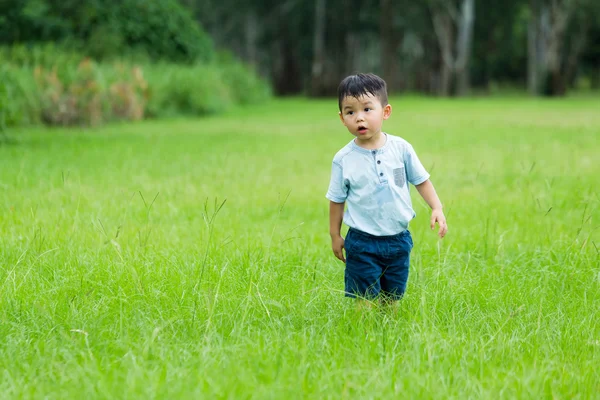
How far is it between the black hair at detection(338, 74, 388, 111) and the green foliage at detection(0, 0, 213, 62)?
68.3 feet

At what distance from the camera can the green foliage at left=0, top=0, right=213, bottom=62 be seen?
77.1ft

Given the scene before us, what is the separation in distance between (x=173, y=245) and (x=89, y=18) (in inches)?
852

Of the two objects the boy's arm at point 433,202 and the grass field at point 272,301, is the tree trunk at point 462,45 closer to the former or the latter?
the grass field at point 272,301

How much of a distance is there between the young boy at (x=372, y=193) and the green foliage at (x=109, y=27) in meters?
20.8

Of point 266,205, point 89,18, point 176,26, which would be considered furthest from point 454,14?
point 266,205

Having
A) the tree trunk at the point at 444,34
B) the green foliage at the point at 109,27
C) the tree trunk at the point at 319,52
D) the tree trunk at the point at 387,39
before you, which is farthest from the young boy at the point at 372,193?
the tree trunk at the point at 319,52

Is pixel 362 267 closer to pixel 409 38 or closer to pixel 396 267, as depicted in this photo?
pixel 396 267

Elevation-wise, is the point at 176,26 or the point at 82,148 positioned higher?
the point at 176,26

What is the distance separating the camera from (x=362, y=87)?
3570 mm

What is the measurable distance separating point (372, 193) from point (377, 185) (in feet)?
0.15

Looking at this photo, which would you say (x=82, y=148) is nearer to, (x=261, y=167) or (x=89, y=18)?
(x=261, y=167)

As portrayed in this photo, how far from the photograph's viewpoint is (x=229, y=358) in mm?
2994

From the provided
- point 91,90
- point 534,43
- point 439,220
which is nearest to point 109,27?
point 91,90

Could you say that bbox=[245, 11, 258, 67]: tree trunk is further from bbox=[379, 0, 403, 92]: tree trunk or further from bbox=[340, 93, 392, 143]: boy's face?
bbox=[340, 93, 392, 143]: boy's face
